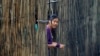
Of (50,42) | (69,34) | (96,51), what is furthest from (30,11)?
(96,51)

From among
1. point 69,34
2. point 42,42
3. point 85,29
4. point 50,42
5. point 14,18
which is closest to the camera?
point 14,18

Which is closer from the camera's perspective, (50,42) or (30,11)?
(30,11)

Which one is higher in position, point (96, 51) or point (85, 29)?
point (85, 29)

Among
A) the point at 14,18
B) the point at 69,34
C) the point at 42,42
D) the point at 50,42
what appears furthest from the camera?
the point at 69,34

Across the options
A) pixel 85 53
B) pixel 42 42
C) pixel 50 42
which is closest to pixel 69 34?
pixel 85 53

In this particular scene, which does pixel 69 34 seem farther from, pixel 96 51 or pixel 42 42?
pixel 42 42

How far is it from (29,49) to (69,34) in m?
3.47

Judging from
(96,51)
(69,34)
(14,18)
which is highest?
(14,18)

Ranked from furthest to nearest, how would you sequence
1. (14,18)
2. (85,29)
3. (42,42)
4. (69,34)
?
(85,29) → (69,34) → (42,42) → (14,18)

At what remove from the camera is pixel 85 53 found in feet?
26.1

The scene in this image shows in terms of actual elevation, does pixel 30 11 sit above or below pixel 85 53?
above

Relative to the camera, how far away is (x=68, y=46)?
7.34 m

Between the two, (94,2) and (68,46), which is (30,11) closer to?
(68,46)

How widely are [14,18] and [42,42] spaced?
57cm
